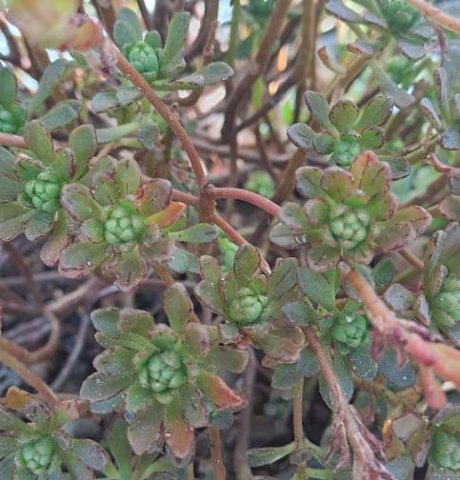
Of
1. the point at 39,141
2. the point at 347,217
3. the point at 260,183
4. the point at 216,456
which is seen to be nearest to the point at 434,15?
the point at 347,217

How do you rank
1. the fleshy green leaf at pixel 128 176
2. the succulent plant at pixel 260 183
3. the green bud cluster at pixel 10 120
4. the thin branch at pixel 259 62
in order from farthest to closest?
the succulent plant at pixel 260 183, the thin branch at pixel 259 62, the green bud cluster at pixel 10 120, the fleshy green leaf at pixel 128 176

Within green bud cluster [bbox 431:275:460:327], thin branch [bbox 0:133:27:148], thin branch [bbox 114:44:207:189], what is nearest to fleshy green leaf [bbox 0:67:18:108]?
thin branch [bbox 0:133:27:148]

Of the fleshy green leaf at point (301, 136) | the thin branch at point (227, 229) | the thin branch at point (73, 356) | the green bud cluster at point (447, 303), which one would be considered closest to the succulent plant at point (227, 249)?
the thin branch at point (227, 229)

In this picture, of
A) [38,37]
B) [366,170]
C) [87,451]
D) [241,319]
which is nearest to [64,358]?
[87,451]

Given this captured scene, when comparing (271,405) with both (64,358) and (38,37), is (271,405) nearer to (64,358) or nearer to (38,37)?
(64,358)

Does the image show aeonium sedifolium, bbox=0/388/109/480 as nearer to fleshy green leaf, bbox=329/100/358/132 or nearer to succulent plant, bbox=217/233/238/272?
succulent plant, bbox=217/233/238/272

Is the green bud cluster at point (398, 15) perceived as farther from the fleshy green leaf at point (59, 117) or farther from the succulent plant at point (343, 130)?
the fleshy green leaf at point (59, 117)

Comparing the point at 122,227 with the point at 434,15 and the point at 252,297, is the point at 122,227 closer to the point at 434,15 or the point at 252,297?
the point at 252,297
